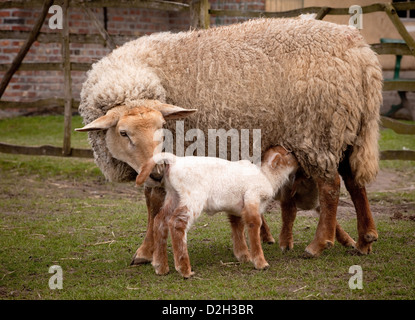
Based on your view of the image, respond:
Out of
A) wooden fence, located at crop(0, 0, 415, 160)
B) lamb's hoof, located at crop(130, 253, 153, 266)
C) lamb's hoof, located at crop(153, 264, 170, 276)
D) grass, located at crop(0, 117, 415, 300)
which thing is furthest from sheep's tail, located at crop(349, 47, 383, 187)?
wooden fence, located at crop(0, 0, 415, 160)

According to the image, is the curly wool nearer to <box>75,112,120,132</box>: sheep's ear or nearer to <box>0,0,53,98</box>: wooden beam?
<box>75,112,120,132</box>: sheep's ear

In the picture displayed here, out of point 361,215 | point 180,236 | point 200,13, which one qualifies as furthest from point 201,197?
point 200,13

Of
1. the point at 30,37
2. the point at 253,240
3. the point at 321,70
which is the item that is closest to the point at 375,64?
the point at 321,70

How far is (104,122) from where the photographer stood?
4.28m

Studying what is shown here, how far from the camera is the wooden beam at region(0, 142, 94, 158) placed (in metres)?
8.08

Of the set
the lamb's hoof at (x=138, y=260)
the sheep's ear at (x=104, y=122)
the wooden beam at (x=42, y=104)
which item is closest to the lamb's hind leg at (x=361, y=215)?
the lamb's hoof at (x=138, y=260)

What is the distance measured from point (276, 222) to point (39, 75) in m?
7.20

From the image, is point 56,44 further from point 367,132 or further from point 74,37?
point 367,132

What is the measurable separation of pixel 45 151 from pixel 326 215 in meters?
4.88

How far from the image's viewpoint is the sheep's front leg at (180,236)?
3996 mm

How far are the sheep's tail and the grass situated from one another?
2.10 ft

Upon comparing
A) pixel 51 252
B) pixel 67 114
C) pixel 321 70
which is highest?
pixel 321 70

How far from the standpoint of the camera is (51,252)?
4.87 meters
